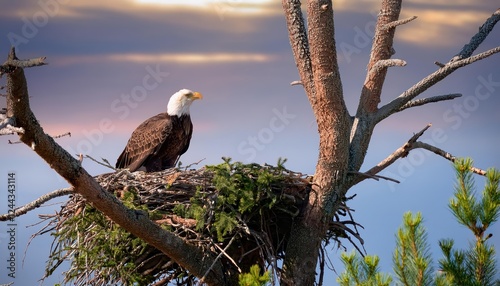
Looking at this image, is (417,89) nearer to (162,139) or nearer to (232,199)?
(232,199)

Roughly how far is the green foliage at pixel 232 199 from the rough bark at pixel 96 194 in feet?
0.78

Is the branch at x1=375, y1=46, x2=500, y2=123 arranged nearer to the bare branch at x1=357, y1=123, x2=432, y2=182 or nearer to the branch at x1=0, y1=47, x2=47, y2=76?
the bare branch at x1=357, y1=123, x2=432, y2=182

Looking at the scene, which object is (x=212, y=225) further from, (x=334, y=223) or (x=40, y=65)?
(x=40, y=65)

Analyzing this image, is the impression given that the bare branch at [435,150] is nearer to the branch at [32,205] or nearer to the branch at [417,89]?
the branch at [417,89]

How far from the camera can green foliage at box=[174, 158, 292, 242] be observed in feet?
16.7

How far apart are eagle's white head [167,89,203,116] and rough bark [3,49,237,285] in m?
2.96

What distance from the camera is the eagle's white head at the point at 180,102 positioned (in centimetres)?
795

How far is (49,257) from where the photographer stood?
5.66 metres

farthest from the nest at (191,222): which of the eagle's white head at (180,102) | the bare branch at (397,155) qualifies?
the eagle's white head at (180,102)

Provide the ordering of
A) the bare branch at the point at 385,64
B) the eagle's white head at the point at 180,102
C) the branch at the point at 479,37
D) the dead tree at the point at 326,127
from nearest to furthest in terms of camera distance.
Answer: the dead tree at the point at 326,127, the bare branch at the point at 385,64, the branch at the point at 479,37, the eagle's white head at the point at 180,102

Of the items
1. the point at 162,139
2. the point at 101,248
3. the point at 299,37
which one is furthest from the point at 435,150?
the point at 162,139

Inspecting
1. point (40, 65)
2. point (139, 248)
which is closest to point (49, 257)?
point (139, 248)

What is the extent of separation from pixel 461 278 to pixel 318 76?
1.68 meters

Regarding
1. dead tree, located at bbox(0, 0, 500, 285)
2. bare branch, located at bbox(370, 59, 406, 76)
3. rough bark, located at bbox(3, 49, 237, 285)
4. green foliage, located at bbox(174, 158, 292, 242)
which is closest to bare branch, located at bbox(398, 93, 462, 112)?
dead tree, located at bbox(0, 0, 500, 285)
